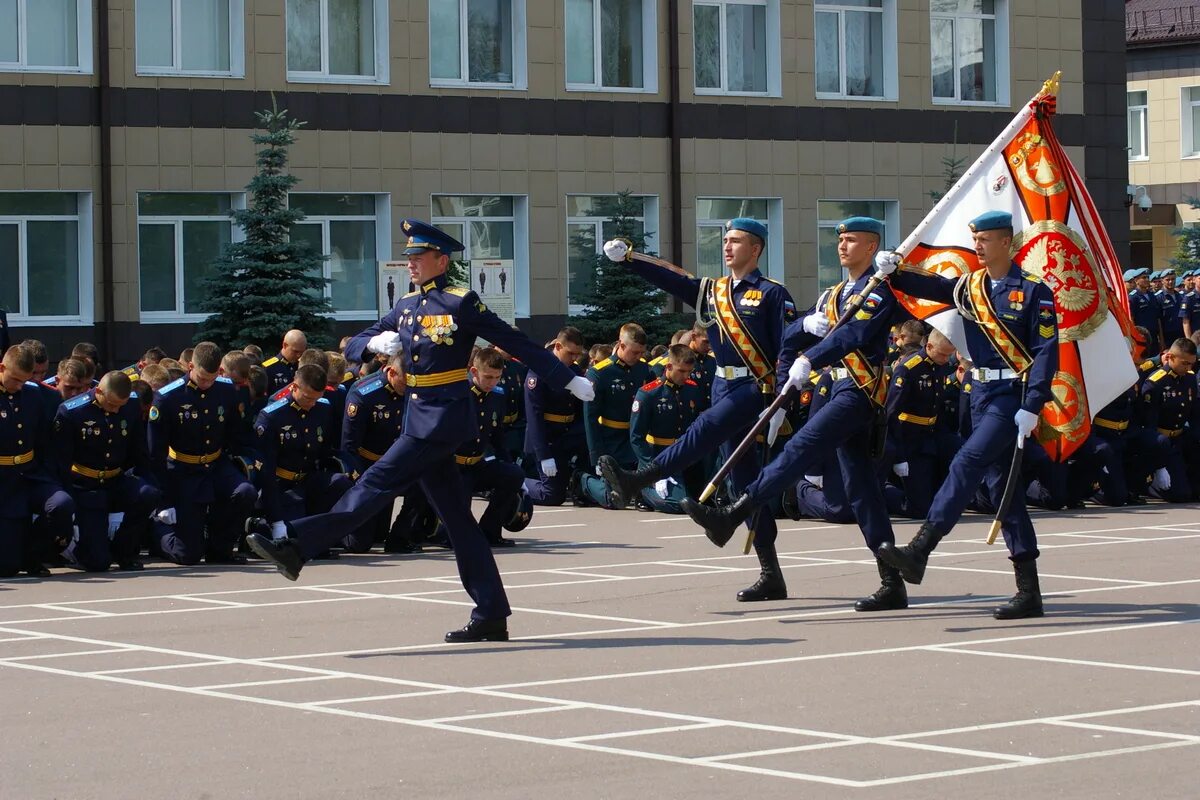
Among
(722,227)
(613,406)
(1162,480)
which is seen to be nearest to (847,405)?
(613,406)

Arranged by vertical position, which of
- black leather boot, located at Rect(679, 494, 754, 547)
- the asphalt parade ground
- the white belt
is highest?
the white belt

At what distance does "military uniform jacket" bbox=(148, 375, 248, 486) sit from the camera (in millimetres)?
15375

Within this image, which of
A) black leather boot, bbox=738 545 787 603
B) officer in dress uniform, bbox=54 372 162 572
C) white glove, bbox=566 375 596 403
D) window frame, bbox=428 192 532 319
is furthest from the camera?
window frame, bbox=428 192 532 319

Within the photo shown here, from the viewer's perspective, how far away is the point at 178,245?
29.1 m

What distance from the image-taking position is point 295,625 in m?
11.6

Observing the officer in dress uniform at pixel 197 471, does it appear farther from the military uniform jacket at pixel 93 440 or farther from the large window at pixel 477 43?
the large window at pixel 477 43

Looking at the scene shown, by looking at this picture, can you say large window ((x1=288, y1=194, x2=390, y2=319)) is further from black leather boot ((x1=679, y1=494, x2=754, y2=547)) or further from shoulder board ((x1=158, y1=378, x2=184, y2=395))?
black leather boot ((x1=679, y1=494, x2=754, y2=547))

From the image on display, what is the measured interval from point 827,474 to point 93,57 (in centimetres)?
1441

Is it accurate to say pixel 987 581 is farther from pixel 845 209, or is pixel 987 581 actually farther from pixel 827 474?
pixel 845 209

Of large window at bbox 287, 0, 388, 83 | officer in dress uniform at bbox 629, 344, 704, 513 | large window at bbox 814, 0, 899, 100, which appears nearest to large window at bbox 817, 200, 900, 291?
large window at bbox 814, 0, 899, 100

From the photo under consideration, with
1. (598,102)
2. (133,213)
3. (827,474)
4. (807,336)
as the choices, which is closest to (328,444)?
(827,474)

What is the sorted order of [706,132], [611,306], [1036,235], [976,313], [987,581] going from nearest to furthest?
1. [976,313]
2. [987,581]
3. [1036,235]
4. [611,306]
5. [706,132]

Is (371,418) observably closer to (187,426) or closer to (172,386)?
(187,426)

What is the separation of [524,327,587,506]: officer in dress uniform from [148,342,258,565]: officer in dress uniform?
173 inches
